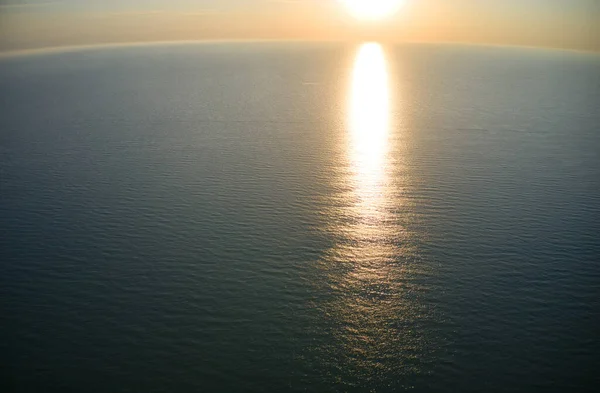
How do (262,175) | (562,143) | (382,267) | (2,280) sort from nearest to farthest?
(2,280) → (382,267) → (262,175) → (562,143)

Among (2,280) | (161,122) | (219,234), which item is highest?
(161,122)

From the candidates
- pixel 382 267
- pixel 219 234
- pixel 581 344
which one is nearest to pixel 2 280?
pixel 219 234

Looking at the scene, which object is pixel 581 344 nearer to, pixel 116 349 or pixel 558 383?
pixel 558 383

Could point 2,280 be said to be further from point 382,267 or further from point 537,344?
point 537,344

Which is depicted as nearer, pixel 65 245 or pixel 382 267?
pixel 382 267

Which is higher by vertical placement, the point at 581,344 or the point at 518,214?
the point at 518,214

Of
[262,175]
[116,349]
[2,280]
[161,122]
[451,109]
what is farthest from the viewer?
[451,109]
